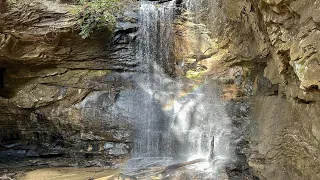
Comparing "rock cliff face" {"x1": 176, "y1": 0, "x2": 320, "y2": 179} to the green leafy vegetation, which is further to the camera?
the green leafy vegetation

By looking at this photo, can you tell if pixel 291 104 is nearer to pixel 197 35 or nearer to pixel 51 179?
pixel 197 35

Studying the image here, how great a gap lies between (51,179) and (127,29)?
445cm

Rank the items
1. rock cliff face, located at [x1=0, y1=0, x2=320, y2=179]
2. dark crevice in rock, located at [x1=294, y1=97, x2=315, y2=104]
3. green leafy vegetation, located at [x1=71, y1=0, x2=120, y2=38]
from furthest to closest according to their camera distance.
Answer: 1. green leafy vegetation, located at [x1=71, y1=0, x2=120, y2=38]
2. rock cliff face, located at [x1=0, y1=0, x2=320, y2=179]
3. dark crevice in rock, located at [x1=294, y1=97, x2=315, y2=104]

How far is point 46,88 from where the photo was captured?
782cm

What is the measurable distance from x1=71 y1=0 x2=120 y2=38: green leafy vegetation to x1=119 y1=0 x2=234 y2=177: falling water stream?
1.03 metres

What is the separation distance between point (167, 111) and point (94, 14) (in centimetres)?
325

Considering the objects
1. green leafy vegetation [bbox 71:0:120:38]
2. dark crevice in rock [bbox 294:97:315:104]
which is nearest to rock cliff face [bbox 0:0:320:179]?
green leafy vegetation [bbox 71:0:120:38]

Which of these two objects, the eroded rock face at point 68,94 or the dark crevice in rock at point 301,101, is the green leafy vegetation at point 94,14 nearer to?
the eroded rock face at point 68,94

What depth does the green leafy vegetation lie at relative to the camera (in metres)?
7.02

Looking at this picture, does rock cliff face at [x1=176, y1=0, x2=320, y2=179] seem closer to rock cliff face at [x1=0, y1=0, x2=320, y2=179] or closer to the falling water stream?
rock cliff face at [x1=0, y1=0, x2=320, y2=179]

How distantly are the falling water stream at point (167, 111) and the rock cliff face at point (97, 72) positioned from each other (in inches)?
11.2

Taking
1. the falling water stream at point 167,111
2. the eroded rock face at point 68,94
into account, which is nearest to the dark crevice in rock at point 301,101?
the falling water stream at point 167,111

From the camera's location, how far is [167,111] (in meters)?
7.52

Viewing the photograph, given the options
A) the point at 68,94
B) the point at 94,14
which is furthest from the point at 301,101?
the point at 68,94
